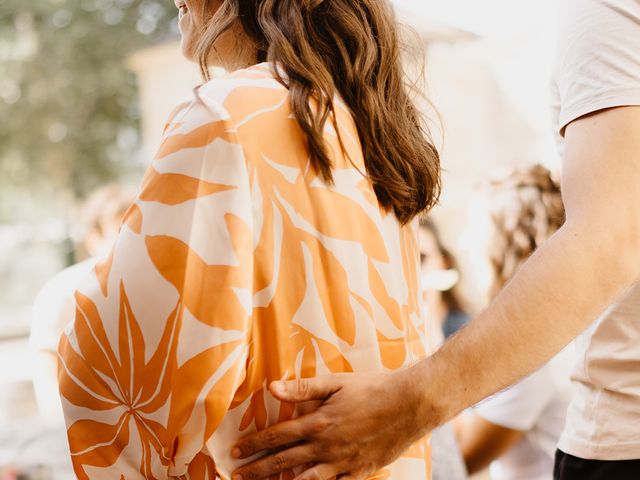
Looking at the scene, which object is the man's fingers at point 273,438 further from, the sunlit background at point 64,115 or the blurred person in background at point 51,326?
the sunlit background at point 64,115

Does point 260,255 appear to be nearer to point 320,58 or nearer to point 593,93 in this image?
point 320,58

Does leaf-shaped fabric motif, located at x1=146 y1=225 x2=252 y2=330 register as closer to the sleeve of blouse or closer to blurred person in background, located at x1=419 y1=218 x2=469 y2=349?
the sleeve of blouse

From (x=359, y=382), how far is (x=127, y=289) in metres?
0.30

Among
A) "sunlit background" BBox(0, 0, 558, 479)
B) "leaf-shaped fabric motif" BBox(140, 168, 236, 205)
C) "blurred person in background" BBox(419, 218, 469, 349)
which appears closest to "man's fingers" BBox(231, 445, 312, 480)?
"leaf-shaped fabric motif" BBox(140, 168, 236, 205)

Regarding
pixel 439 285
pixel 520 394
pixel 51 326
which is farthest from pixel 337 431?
pixel 439 285

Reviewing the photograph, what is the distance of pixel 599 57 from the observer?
107 centimetres

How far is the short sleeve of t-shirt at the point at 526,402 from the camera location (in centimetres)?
242

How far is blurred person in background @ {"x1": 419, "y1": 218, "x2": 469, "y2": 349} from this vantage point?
3648 mm

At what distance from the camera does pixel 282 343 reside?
98cm

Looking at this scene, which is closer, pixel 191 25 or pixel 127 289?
pixel 127 289

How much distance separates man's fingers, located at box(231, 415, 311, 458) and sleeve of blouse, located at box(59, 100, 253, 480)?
60 millimetres

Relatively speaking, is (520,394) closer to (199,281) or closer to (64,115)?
(199,281)

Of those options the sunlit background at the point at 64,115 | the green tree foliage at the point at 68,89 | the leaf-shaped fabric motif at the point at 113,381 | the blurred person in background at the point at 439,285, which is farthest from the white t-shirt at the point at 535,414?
the green tree foliage at the point at 68,89

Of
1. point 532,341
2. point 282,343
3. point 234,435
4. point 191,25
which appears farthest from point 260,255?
point 191,25
